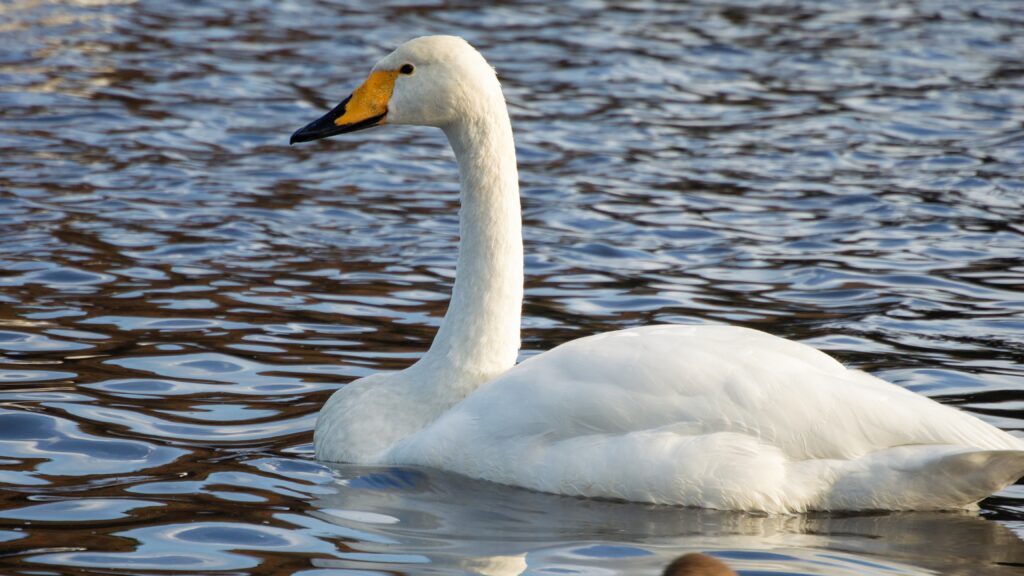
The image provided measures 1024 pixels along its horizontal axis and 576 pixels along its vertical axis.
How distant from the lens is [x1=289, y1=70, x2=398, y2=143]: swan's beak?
7.05 m

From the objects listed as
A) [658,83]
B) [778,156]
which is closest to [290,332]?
[778,156]

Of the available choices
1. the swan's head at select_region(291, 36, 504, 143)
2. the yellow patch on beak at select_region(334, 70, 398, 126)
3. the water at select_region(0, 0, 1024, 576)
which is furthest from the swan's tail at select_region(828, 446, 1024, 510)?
the yellow patch on beak at select_region(334, 70, 398, 126)

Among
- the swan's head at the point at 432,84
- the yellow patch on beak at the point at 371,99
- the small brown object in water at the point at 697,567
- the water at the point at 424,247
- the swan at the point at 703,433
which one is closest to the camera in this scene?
the small brown object in water at the point at 697,567

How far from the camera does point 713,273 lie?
996 centimetres

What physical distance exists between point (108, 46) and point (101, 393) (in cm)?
1084

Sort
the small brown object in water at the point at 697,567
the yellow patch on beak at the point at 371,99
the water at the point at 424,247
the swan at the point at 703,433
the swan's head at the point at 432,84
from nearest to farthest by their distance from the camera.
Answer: the small brown object in water at the point at 697,567, the water at the point at 424,247, the swan at the point at 703,433, the swan's head at the point at 432,84, the yellow patch on beak at the point at 371,99

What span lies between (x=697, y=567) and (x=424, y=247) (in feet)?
22.6

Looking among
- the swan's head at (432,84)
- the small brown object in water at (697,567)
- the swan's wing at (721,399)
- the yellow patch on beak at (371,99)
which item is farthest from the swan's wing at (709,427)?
the small brown object in water at (697,567)

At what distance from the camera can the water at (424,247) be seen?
574 centimetres

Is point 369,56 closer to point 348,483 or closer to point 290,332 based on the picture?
point 290,332

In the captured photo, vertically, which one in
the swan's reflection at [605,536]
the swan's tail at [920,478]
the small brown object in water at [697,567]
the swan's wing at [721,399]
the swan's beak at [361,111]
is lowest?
the swan's reflection at [605,536]

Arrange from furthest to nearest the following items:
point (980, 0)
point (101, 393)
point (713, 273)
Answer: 1. point (980, 0)
2. point (713, 273)
3. point (101, 393)

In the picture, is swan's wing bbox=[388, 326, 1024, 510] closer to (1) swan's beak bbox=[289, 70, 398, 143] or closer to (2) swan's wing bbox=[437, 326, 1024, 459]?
(2) swan's wing bbox=[437, 326, 1024, 459]

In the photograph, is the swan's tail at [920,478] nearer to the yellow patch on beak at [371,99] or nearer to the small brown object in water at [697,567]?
the small brown object in water at [697,567]
